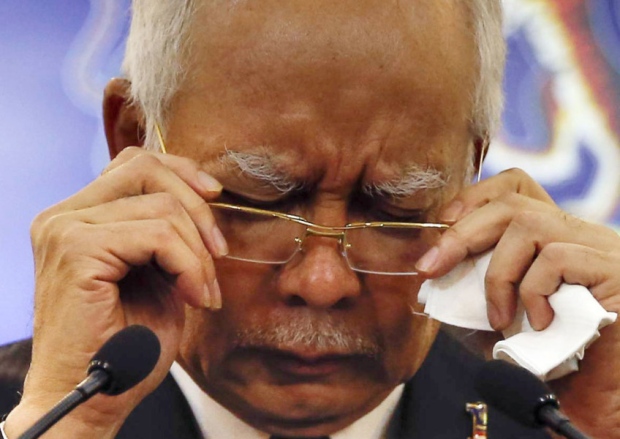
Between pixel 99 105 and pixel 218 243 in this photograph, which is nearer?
pixel 218 243

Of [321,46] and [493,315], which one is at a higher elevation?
[321,46]

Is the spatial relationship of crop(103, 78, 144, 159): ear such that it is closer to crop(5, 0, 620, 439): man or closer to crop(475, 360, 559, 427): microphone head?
crop(5, 0, 620, 439): man

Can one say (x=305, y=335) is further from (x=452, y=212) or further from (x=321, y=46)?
(x=321, y=46)

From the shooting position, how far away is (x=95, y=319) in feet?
4.89

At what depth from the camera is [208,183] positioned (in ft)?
5.13

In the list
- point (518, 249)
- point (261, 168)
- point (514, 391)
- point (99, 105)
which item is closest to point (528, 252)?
point (518, 249)

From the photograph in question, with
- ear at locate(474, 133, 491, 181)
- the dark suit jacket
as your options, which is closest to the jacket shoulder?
the dark suit jacket

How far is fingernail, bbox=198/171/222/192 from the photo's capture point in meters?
1.55

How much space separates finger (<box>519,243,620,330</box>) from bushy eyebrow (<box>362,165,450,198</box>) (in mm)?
254

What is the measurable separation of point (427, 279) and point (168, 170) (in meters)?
0.48

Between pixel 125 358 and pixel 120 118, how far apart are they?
749 millimetres

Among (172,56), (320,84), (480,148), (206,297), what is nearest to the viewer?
(206,297)

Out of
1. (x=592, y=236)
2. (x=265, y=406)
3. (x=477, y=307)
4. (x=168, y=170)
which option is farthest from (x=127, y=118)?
(x=592, y=236)

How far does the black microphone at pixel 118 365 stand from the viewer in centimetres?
118
